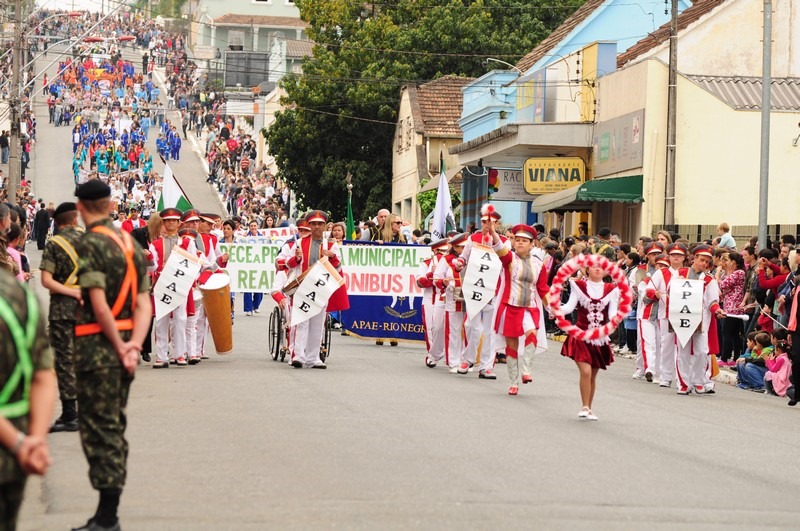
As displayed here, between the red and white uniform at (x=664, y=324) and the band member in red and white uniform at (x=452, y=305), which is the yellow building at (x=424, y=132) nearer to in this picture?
the band member in red and white uniform at (x=452, y=305)

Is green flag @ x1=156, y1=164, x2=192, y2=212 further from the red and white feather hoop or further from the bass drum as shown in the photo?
the red and white feather hoop

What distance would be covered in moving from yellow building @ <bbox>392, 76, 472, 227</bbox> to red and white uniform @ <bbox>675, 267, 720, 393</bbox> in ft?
131

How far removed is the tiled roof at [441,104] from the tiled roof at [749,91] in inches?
903

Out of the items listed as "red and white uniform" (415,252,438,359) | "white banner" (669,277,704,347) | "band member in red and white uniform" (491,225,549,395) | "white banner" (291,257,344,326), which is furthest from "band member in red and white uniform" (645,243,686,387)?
"white banner" (291,257,344,326)

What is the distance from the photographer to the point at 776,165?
36188 millimetres

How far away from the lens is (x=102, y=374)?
843 cm

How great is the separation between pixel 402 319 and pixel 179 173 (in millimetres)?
50111

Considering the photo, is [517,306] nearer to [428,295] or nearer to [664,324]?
[664,324]

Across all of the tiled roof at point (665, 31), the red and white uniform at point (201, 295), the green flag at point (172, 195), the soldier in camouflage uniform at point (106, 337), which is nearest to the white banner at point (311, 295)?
the red and white uniform at point (201, 295)

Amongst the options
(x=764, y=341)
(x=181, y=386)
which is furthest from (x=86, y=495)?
(x=764, y=341)

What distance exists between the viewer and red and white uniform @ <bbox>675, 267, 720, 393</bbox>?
62.2ft

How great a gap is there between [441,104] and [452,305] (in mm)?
41861

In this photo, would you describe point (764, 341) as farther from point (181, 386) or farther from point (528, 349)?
point (181, 386)

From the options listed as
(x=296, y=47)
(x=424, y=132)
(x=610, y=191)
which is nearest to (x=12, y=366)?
(x=610, y=191)
